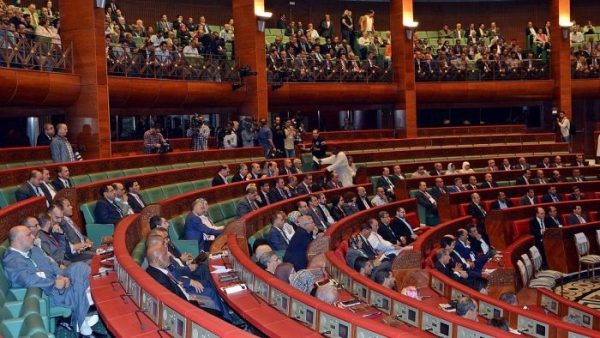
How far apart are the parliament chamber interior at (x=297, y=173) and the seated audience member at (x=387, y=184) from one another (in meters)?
0.07

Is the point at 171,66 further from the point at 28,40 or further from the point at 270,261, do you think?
the point at 270,261

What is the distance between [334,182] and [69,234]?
575 cm

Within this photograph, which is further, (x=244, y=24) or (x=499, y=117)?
(x=499, y=117)

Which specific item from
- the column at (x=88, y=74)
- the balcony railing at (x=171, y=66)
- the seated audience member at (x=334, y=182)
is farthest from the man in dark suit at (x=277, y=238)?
the balcony railing at (x=171, y=66)

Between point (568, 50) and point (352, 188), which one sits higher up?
point (568, 50)

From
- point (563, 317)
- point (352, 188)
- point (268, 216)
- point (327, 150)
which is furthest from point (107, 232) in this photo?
point (327, 150)

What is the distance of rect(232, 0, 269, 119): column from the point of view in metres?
14.4

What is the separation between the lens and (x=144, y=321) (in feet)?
12.3

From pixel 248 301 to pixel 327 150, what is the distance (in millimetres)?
9815

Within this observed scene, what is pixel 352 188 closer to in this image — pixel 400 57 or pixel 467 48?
pixel 400 57

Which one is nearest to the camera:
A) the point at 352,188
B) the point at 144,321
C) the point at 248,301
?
the point at 144,321

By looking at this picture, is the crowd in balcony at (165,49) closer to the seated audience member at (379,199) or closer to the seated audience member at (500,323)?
the seated audience member at (379,199)

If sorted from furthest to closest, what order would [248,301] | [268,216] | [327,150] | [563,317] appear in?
1. [327,150]
2. [268,216]
3. [563,317]
4. [248,301]

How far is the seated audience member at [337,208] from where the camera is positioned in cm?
991
